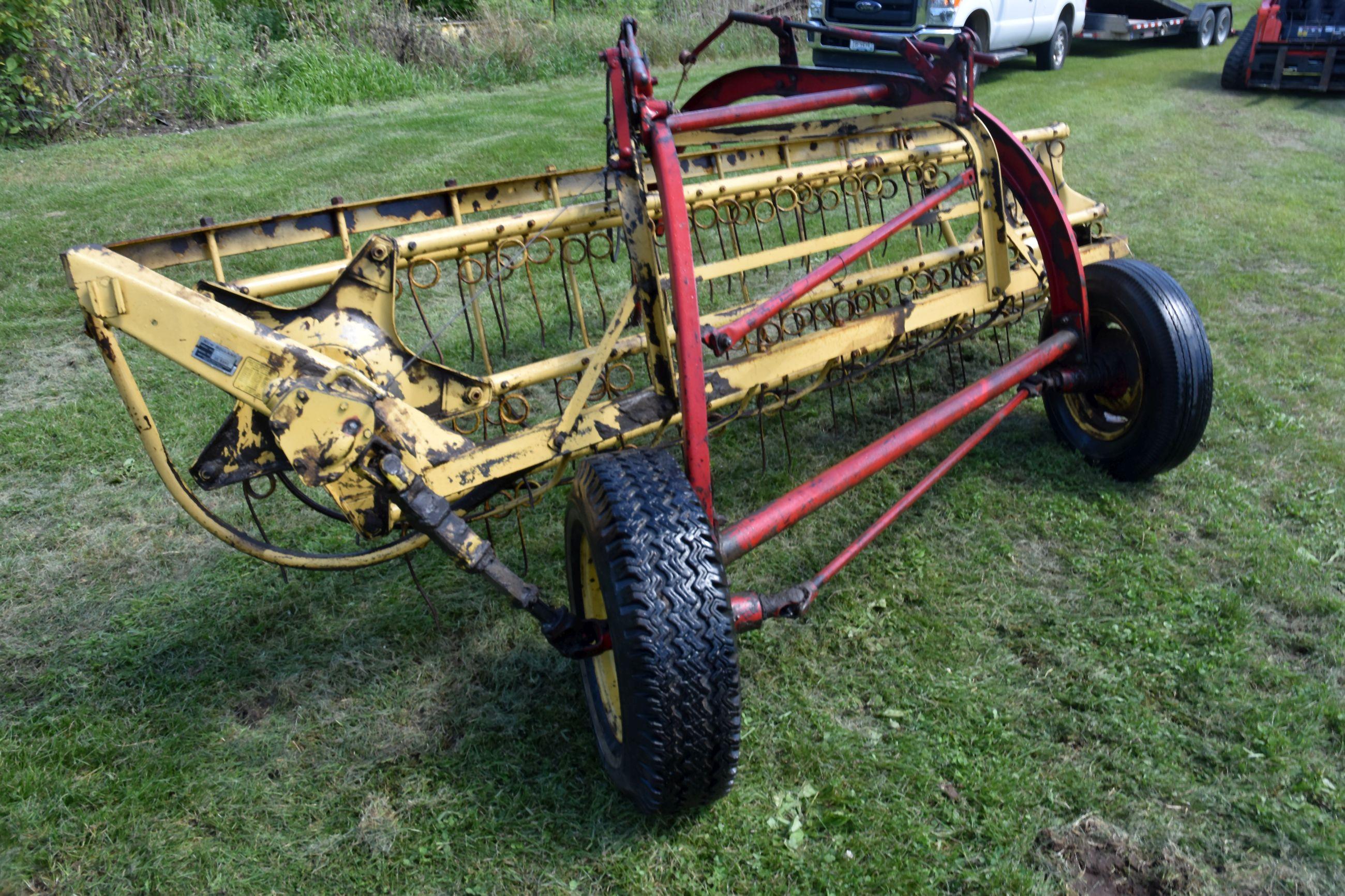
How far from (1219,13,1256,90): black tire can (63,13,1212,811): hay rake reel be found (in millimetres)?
9173

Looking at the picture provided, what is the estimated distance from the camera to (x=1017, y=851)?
250cm

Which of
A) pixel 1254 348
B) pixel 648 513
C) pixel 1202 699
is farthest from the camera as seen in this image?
pixel 1254 348

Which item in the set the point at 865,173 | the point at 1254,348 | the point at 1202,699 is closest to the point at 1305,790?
the point at 1202,699

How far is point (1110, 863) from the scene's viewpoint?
2.46m

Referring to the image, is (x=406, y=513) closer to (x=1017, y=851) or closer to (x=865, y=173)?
(x=1017, y=851)

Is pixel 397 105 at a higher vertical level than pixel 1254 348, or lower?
higher

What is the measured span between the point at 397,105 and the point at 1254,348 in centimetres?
925

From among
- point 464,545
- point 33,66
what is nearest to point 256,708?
point 464,545

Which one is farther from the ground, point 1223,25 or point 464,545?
point 1223,25

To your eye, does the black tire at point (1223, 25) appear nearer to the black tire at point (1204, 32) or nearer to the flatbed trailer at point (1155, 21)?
the flatbed trailer at point (1155, 21)

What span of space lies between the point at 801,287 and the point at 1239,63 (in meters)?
12.0

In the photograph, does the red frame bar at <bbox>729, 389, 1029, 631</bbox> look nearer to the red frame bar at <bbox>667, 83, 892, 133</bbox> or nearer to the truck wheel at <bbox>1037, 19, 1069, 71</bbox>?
the red frame bar at <bbox>667, 83, 892, 133</bbox>

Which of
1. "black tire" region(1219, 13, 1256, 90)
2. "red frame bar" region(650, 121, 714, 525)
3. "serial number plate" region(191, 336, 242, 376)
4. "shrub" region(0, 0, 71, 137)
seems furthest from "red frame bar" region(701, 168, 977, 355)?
"black tire" region(1219, 13, 1256, 90)

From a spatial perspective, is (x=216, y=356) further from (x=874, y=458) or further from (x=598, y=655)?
(x=874, y=458)
